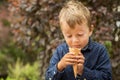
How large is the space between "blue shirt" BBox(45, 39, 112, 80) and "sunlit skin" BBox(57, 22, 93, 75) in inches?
2.9

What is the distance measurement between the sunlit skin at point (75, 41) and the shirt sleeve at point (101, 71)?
7cm

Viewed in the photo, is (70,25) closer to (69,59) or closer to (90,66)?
(69,59)

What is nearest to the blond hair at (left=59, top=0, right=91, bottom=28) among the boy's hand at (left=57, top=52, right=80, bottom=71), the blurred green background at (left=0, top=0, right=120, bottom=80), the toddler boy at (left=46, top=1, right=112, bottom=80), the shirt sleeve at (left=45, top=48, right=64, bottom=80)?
the toddler boy at (left=46, top=1, right=112, bottom=80)

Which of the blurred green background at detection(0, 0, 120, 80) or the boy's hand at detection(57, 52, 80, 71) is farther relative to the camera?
the blurred green background at detection(0, 0, 120, 80)

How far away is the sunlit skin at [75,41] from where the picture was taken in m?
3.24

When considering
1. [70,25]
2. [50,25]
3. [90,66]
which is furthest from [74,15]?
[50,25]

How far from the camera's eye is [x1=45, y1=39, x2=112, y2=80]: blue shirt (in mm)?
3416

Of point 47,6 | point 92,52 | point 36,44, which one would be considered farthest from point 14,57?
point 92,52

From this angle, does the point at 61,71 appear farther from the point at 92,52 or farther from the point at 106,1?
the point at 106,1

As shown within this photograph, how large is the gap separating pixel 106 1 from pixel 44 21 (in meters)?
0.89

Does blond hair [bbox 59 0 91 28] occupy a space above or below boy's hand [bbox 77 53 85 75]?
above

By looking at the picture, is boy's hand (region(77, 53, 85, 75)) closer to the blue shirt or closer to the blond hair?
the blue shirt

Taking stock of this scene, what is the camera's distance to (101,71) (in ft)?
11.4

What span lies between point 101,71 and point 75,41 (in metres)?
0.35
